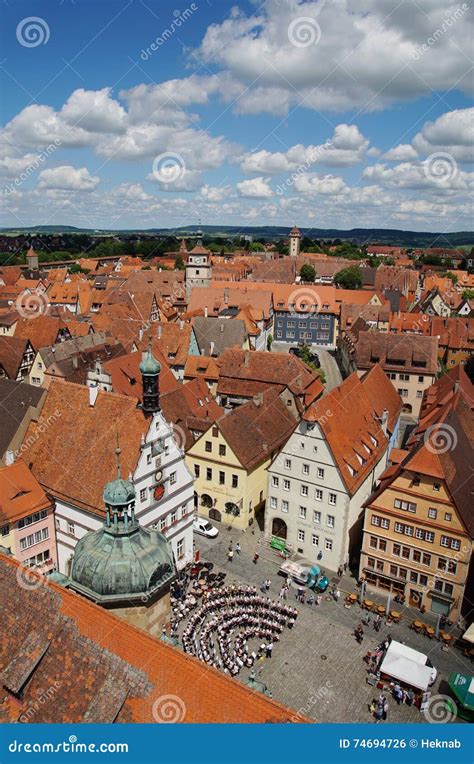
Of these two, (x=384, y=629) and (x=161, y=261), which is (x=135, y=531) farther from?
(x=161, y=261)

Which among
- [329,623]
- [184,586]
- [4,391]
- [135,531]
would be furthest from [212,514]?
[135,531]

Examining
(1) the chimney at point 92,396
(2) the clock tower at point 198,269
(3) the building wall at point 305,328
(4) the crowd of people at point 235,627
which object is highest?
(2) the clock tower at point 198,269

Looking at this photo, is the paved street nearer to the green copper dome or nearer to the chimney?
the chimney

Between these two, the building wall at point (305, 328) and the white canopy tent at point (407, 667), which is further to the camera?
the building wall at point (305, 328)

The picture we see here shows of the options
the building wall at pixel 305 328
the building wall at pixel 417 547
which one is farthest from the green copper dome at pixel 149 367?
the building wall at pixel 305 328

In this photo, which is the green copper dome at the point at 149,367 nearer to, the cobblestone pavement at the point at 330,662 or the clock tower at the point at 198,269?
the cobblestone pavement at the point at 330,662

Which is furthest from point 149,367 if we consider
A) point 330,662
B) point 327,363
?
point 327,363

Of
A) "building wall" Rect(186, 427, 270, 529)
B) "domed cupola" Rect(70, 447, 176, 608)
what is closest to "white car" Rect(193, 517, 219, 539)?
"building wall" Rect(186, 427, 270, 529)
